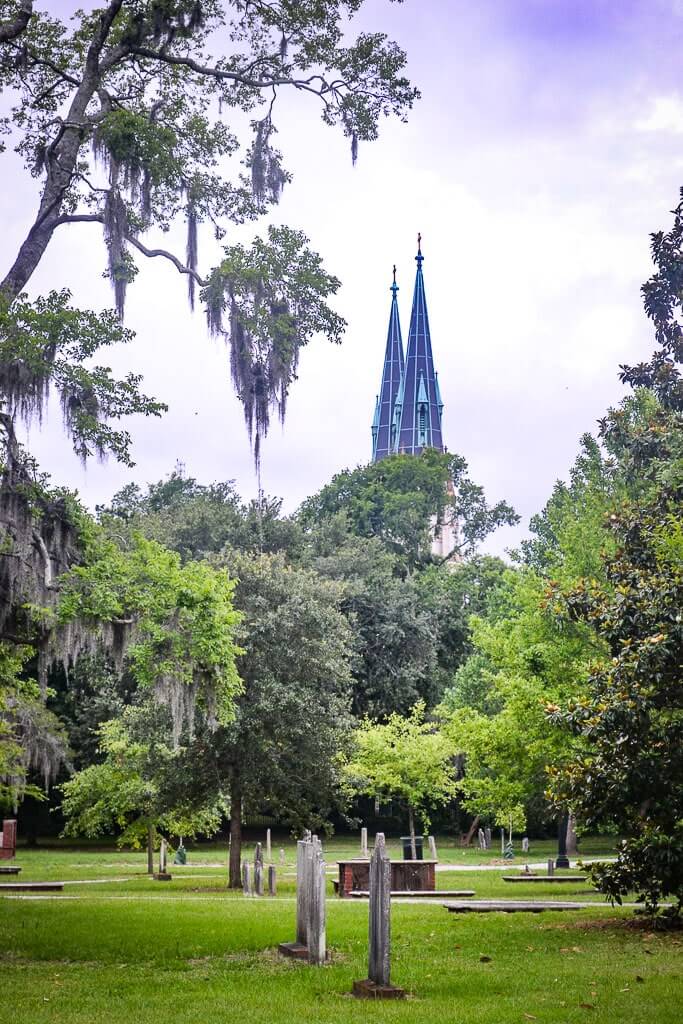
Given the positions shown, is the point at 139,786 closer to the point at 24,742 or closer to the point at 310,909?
the point at 24,742

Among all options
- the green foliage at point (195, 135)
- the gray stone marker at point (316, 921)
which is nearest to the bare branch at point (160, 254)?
the green foliage at point (195, 135)

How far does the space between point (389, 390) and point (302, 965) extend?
85.4 meters

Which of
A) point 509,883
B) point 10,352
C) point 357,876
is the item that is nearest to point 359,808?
point 509,883

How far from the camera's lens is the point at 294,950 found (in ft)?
45.6

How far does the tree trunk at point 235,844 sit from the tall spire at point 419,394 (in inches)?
2563

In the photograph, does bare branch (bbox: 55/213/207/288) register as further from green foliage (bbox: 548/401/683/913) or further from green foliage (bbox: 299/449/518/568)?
green foliage (bbox: 299/449/518/568)

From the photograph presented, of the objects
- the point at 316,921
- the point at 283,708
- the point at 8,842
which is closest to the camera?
the point at 316,921

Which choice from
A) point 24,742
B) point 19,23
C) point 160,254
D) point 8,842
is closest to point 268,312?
point 160,254

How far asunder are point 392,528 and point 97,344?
161 feet

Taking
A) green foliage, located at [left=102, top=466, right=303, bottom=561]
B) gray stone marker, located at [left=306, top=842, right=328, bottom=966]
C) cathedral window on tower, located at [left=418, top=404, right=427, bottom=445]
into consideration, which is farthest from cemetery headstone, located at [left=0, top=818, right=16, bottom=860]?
cathedral window on tower, located at [left=418, top=404, right=427, bottom=445]

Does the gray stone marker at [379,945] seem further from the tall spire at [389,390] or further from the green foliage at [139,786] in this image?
the tall spire at [389,390]

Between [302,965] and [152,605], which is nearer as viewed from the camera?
[302,965]

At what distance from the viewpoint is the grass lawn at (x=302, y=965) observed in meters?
10.5

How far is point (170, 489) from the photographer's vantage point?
6550cm
